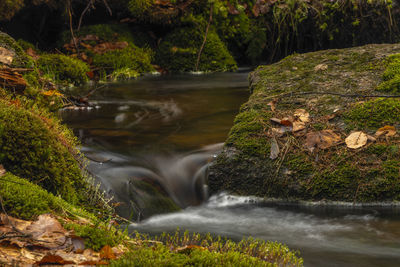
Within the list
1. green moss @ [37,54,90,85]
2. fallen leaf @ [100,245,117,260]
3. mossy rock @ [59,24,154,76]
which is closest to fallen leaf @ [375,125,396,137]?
fallen leaf @ [100,245,117,260]

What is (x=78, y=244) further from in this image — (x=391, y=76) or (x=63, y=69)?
(x=63, y=69)

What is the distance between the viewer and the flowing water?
3504mm

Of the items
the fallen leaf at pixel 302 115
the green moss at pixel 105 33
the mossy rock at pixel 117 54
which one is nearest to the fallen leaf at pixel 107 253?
the fallen leaf at pixel 302 115

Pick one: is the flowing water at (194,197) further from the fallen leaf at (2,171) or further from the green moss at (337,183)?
the fallen leaf at (2,171)

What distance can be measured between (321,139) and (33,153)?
8.17 feet

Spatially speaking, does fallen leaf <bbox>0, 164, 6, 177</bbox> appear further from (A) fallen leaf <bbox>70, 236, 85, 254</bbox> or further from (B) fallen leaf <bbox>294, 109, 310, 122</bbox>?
(B) fallen leaf <bbox>294, 109, 310, 122</bbox>

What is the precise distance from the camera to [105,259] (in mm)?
2355

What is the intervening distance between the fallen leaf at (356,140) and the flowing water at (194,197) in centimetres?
60

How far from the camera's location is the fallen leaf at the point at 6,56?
17.1ft

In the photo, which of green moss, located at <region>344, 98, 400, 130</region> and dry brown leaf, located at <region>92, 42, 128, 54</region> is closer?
green moss, located at <region>344, 98, 400, 130</region>

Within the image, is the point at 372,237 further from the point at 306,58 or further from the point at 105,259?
the point at 306,58

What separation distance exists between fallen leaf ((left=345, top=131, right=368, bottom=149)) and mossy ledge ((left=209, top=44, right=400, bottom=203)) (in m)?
0.04

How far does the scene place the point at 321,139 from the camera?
14.5ft

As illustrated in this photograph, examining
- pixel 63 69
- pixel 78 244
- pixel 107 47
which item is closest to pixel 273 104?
pixel 78 244
